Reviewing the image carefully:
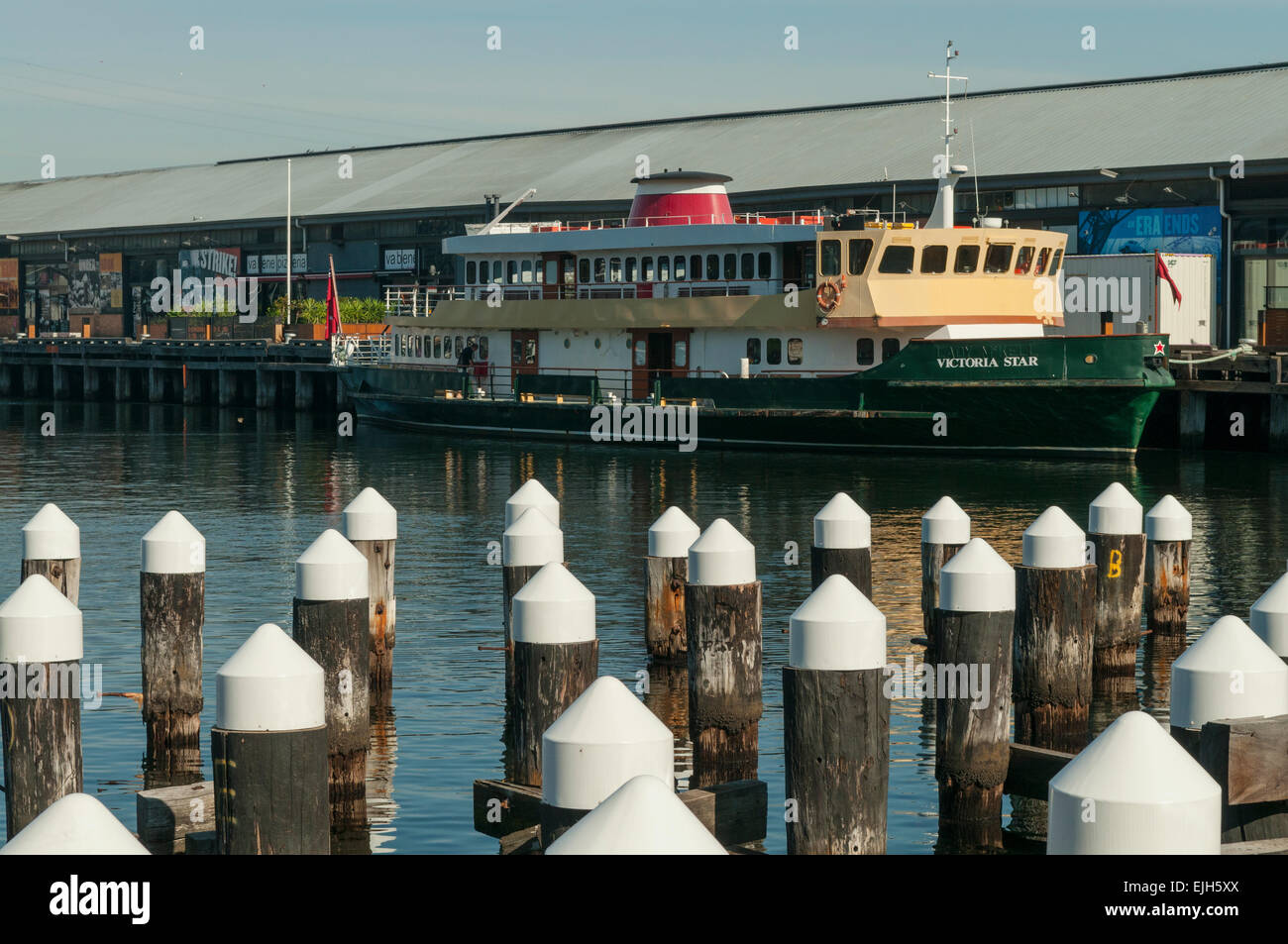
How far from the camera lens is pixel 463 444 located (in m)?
44.5

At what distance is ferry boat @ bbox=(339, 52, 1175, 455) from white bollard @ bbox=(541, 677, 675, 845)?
30332 mm

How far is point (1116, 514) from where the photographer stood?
14.5 metres

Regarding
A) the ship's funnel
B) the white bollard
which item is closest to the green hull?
the ship's funnel

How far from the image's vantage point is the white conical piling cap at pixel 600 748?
630 cm

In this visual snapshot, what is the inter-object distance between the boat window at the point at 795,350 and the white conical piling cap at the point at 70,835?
35.2m

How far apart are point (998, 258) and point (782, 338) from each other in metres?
5.43

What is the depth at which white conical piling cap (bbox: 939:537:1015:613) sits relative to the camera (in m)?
9.96

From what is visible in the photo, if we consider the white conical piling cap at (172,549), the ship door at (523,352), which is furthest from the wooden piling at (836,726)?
the ship door at (523,352)

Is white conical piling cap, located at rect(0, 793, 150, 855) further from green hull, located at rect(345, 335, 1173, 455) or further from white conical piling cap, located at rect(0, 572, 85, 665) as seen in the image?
green hull, located at rect(345, 335, 1173, 455)

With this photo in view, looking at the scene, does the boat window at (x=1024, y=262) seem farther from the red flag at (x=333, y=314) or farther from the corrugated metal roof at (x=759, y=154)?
the red flag at (x=333, y=314)

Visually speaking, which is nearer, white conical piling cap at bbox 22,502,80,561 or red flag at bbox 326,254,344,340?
white conical piling cap at bbox 22,502,80,561
